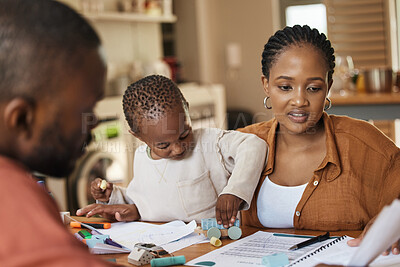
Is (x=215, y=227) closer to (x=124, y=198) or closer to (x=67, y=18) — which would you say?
(x=124, y=198)

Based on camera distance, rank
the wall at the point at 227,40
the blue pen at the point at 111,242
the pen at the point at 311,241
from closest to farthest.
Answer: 1. the pen at the point at 311,241
2. the blue pen at the point at 111,242
3. the wall at the point at 227,40

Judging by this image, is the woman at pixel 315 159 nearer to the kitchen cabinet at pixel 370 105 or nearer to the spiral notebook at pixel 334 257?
the spiral notebook at pixel 334 257

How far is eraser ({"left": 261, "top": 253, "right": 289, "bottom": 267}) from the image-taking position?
43.3 inches

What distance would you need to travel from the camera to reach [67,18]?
29.8 inches

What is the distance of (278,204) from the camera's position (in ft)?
5.01

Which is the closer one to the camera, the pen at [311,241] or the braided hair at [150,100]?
the pen at [311,241]

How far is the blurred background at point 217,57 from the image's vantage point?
3.79 meters

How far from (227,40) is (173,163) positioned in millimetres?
5036

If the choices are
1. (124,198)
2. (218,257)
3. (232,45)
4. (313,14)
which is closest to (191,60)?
(232,45)

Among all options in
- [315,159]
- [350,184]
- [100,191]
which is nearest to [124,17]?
[100,191]

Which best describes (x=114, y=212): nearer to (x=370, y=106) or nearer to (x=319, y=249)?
(x=319, y=249)

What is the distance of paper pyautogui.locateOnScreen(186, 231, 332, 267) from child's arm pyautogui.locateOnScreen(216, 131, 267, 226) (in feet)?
0.31

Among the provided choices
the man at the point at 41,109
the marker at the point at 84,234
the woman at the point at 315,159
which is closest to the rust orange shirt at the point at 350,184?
the woman at the point at 315,159

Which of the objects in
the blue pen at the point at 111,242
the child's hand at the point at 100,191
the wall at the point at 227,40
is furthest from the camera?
the wall at the point at 227,40
